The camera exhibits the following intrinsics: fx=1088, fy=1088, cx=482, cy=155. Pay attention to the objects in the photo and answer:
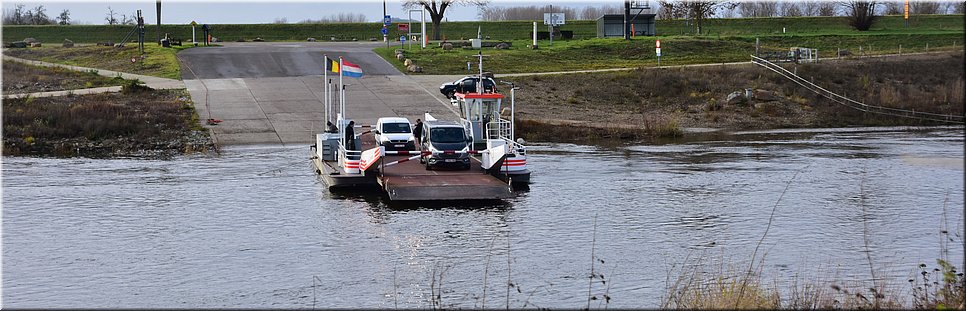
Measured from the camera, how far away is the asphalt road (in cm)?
5253

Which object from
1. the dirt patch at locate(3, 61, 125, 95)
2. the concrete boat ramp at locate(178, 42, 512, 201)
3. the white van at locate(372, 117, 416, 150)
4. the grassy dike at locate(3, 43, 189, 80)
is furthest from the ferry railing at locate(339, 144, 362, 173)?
the grassy dike at locate(3, 43, 189, 80)

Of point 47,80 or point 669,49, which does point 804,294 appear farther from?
point 669,49

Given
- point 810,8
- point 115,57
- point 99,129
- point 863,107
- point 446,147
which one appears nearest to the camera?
point 446,147

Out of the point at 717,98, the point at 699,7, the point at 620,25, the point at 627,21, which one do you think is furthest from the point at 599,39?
the point at 717,98

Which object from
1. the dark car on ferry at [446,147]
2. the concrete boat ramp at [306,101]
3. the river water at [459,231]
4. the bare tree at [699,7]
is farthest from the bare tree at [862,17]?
the dark car on ferry at [446,147]

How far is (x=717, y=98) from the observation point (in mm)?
62156

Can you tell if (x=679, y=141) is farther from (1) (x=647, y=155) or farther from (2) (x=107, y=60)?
(2) (x=107, y=60)

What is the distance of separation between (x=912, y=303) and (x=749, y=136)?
115 feet

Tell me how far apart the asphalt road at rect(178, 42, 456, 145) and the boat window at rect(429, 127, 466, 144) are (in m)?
13.4

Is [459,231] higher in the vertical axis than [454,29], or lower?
lower

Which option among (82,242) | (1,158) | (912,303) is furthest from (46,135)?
(912,303)

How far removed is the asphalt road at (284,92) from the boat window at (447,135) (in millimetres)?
13376

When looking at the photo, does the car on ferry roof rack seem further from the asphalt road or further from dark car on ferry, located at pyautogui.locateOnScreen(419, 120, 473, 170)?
dark car on ferry, located at pyautogui.locateOnScreen(419, 120, 473, 170)

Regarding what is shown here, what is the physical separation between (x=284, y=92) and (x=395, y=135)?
22.8m
